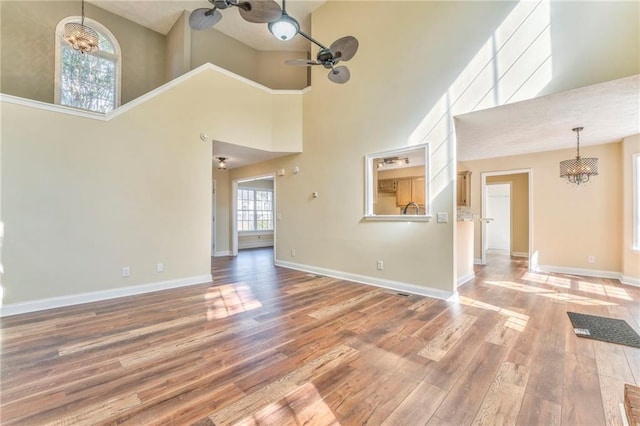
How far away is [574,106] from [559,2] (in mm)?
1210

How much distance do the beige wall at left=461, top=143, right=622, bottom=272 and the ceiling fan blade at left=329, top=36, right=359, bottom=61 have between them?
4.26 m

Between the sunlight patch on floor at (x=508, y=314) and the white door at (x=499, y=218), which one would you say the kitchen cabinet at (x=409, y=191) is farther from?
the white door at (x=499, y=218)

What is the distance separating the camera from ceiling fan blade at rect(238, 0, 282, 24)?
7.39ft

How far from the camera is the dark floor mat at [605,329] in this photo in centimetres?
255

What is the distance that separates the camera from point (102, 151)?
3.77 meters

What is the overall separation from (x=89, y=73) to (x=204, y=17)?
197 inches

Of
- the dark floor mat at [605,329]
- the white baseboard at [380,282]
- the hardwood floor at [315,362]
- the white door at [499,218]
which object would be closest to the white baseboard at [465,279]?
the hardwood floor at [315,362]

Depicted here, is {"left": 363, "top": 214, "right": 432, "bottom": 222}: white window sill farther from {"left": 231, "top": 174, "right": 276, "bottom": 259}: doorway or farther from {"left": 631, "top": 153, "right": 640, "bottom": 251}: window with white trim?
{"left": 231, "top": 174, "right": 276, "bottom": 259}: doorway

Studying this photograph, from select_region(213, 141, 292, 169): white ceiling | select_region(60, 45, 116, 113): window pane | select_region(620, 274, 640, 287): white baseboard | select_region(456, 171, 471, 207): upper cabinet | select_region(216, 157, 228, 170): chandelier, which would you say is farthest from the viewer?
select_region(456, 171, 471, 207): upper cabinet

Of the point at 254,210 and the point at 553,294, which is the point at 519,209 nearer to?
the point at 553,294

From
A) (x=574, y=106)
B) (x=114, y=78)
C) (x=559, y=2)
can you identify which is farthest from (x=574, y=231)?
(x=114, y=78)

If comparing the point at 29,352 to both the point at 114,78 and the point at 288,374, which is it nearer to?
the point at 288,374

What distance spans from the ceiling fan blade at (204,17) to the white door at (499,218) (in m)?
9.83

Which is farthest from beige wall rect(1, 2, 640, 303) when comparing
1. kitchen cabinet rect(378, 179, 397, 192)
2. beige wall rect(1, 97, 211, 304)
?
kitchen cabinet rect(378, 179, 397, 192)
